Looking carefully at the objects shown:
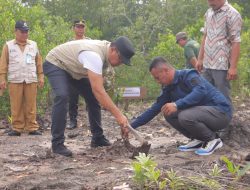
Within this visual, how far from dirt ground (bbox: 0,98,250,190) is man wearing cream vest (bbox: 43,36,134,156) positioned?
0.36 m

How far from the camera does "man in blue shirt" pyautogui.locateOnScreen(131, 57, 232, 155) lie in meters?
5.14

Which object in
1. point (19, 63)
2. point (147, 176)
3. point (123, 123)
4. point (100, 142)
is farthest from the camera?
point (19, 63)

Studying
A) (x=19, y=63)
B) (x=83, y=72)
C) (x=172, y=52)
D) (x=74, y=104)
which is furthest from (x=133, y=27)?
(x=83, y=72)

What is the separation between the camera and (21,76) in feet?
24.1

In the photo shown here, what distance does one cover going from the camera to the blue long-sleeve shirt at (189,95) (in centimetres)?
516

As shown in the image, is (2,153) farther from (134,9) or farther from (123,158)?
(134,9)

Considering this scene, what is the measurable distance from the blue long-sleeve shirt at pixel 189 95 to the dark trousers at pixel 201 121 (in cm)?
7

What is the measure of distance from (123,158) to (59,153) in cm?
73

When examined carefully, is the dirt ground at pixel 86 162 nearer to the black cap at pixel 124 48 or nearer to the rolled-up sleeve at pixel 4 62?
the rolled-up sleeve at pixel 4 62

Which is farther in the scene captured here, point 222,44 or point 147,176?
point 222,44

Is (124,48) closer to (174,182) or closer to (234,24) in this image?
(234,24)

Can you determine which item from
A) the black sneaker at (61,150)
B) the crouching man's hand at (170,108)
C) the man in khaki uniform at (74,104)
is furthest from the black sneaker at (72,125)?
the crouching man's hand at (170,108)

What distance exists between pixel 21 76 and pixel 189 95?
3166mm

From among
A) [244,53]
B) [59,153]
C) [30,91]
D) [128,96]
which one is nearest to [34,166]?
[59,153]
